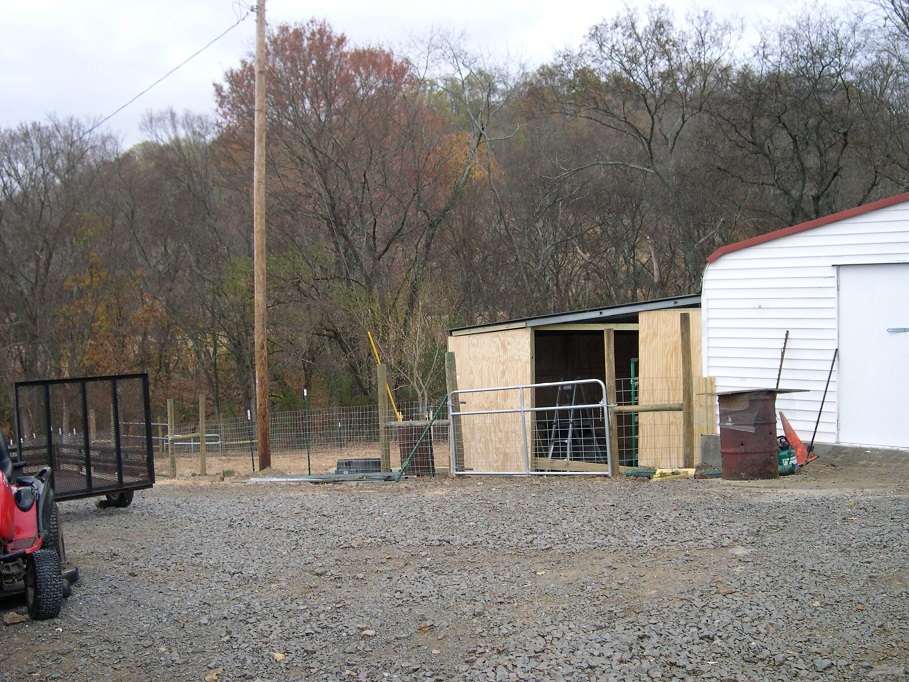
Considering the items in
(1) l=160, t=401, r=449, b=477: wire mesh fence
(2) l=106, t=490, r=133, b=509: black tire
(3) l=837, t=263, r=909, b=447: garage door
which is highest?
(3) l=837, t=263, r=909, b=447: garage door

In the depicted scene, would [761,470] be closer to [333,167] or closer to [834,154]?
[834,154]

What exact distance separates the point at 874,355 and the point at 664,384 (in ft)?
9.76

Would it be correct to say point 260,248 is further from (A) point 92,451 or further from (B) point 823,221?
(B) point 823,221

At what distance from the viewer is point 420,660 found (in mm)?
4746

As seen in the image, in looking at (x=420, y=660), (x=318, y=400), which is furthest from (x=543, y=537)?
(x=318, y=400)

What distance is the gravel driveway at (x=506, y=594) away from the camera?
4.62 m

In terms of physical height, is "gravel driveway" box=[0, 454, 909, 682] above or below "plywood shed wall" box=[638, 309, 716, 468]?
below

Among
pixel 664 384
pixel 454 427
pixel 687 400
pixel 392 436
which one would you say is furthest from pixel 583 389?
pixel 687 400

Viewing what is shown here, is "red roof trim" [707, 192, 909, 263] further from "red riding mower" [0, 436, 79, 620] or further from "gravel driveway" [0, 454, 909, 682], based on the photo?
"red riding mower" [0, 436, 79, 620]

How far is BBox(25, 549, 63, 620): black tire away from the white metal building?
9.17m

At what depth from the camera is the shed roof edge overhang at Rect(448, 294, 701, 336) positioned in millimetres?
13750

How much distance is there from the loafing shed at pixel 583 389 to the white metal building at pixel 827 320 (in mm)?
759

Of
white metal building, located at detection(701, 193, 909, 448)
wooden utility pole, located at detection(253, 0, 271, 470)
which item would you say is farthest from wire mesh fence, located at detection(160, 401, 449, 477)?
white metal building, located at detection(701, 193, 909, 448)

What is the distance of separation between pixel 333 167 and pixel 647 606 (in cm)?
2342
